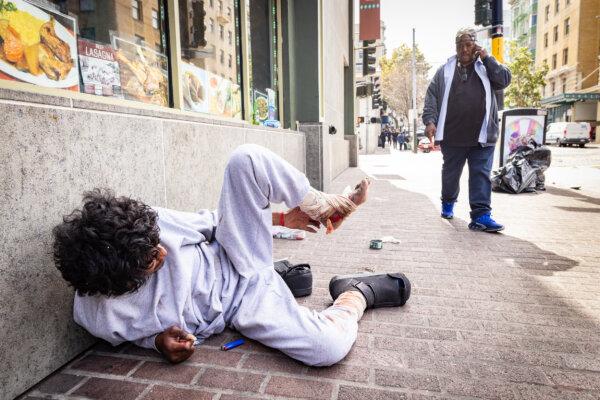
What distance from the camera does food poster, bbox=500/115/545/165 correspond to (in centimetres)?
793

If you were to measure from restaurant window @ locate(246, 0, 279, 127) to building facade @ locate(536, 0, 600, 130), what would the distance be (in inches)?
1334

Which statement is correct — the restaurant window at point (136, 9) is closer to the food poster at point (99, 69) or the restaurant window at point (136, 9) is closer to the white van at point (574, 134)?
the food poster at point (99, 69)

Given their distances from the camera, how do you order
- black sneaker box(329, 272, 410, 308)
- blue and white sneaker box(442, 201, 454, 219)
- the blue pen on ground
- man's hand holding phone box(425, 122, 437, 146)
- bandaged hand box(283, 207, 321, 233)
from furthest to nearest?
blue and white sneaker box(442, 201, 454, 219) < man's hand holding phone box(425, 122, 437, 146) < black sneaker box(329, 272, 410, 308) < bandaged hand box(283, 207, 321, 233) < the blue pen on ground

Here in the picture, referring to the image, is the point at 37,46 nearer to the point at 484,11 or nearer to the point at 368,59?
the point at 484,11

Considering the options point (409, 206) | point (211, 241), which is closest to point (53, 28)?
point (211, 241)

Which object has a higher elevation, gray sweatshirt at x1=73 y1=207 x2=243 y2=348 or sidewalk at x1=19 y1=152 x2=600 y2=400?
gray sweatshirt at x1=73 y1=207 x2=243 y2=348

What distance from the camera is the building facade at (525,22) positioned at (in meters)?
50.6

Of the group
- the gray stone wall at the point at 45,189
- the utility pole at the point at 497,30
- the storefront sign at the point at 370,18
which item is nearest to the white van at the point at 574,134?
the storefront sign at the point at 370,18

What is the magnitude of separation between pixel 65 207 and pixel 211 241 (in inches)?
27.6

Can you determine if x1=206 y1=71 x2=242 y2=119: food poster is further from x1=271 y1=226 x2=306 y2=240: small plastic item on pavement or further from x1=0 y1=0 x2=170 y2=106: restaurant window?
x1=271 y1=226 x2=306 y2=240: small plastic item on pavement

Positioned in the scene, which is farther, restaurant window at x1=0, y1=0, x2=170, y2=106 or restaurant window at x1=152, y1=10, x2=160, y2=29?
restaurant window at x1=152, y1=10, x2=160, y2=29

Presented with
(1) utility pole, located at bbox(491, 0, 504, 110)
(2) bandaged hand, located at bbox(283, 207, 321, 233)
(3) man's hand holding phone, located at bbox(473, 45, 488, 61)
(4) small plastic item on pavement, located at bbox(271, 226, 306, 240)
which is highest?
(1) utility pole, located at bbox(491, 0, 504, 110)

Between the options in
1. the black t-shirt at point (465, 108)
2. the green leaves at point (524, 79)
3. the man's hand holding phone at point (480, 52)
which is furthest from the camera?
the green leaves at point (524, 79)

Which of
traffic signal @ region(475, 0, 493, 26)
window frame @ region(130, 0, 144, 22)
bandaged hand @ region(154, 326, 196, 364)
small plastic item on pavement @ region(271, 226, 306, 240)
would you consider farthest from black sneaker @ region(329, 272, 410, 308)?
traffic signal @ region(475, 0, 493, 26)
